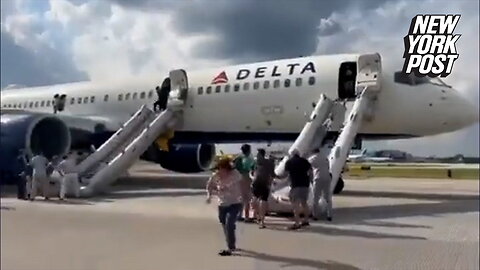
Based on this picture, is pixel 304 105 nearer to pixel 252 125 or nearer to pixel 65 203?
pixel 252 125

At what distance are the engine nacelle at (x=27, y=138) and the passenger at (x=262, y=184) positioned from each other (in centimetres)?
770

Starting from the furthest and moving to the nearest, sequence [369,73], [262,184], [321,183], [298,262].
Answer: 1. [369,73]
2. [321,183]
3. [262,184]
4. [298,262]

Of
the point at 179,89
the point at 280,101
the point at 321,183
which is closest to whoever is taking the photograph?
the point at 321,183

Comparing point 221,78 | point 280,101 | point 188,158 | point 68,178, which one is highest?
point 221,78

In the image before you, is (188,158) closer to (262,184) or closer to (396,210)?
(396,210)

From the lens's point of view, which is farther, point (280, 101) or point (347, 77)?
point (280, 101)

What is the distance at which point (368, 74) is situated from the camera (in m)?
13.1

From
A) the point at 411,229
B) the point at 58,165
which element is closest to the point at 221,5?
the point at 411,229

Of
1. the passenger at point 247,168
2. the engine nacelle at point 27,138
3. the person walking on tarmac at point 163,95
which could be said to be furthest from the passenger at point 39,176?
the passenger at point 247,168

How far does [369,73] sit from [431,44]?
10.4 m

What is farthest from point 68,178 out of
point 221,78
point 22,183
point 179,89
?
point 221,78

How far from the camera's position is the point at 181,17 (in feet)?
11.4

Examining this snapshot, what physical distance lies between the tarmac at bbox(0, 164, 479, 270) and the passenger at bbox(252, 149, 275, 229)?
292mm

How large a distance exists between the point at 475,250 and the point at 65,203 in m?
8.30
